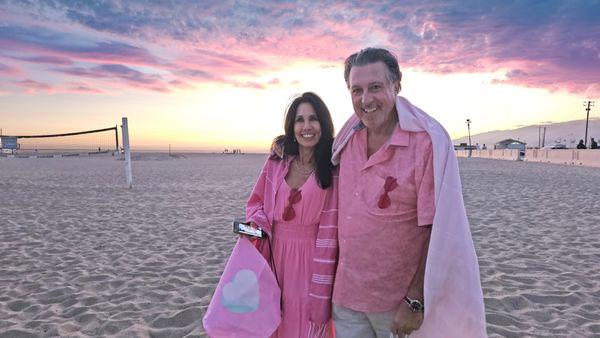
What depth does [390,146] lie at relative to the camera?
197 centimetres

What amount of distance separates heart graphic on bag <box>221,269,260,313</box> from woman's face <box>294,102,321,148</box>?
0.80 m

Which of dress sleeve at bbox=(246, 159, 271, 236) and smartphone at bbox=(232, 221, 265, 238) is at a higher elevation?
dress sleeve at bbox=(246, 159, 271, 236)

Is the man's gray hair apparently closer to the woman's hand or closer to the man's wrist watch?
the man's wrist watch

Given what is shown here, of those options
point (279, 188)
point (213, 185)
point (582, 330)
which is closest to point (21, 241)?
point (279, 188)

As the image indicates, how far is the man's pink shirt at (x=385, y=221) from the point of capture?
6.26 feet

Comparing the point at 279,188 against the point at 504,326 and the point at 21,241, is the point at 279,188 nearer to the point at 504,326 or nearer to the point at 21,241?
the point at 504,326

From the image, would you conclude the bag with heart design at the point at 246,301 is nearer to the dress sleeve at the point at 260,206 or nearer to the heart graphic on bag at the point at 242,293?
the heart graphic on bag at the point at 242,293

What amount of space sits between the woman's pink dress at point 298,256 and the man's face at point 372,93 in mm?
609

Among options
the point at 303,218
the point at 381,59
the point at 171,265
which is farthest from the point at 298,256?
the point at 171,265

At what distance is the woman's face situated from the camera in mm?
2535

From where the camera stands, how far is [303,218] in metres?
2.52

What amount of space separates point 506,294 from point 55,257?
5769 mm

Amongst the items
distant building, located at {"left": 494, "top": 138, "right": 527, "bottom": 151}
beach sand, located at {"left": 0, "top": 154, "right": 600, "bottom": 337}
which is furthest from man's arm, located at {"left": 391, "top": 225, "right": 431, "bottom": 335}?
distant building, located at {"left": 494, "top": 138, "right": 527, "bottom": 151}

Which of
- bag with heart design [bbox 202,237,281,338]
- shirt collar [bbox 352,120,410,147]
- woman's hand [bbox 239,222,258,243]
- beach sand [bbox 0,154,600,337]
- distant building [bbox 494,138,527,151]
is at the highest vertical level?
shirt collar [bbox 352,120,410,147]
